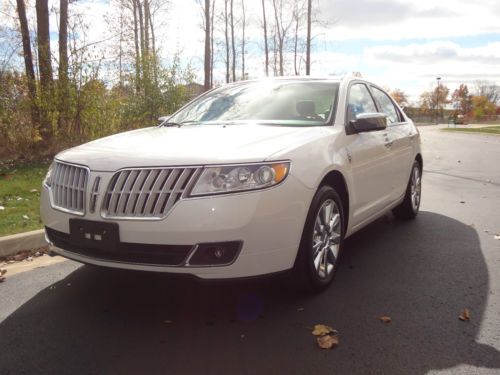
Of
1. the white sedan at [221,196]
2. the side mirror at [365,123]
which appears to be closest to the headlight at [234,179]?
the white sedan at [221,196]

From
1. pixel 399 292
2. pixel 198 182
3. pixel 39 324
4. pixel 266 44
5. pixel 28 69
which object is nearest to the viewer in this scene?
pixel 198 182

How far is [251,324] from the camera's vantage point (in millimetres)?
3086

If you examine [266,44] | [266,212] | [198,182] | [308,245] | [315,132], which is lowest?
[308,245]

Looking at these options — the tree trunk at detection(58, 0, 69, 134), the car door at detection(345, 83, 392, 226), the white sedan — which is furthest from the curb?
the tree trunk at detection(58, 0, 69, 134)

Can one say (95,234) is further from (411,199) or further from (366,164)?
(411,199)

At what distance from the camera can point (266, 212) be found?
2.90 metres

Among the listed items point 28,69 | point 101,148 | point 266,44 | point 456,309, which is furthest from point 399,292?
point 266,44

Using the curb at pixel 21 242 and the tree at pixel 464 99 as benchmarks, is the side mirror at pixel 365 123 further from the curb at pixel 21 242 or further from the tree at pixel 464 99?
the tree at pixel 464 99

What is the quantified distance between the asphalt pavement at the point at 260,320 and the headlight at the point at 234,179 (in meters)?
0.57

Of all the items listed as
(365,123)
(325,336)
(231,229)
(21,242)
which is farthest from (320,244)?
(21,242)

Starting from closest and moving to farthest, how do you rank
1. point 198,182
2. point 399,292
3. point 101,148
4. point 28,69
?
point 198,182 < point 101,148 < point 399,292 < point 28,69

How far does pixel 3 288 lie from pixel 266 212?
233 cm

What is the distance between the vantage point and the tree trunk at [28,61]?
35.1 feet

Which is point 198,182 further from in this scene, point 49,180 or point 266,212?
point 49,180
